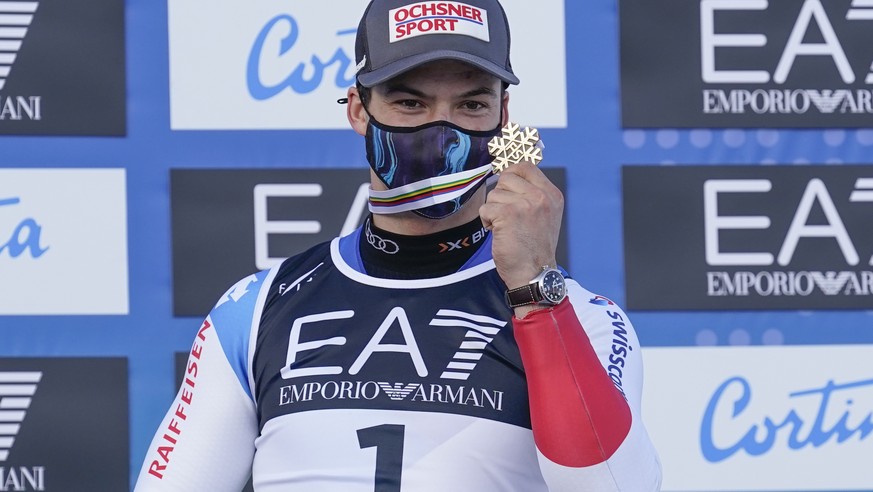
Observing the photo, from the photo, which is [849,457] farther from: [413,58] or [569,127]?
[413,58]

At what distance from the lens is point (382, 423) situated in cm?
139

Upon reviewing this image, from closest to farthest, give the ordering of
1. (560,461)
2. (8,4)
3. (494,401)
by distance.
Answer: (560,461) → (494,401) → (8,4)

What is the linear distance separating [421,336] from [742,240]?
1302 millimetres

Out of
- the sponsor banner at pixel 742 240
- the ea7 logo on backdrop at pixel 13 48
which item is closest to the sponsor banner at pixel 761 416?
the sponsor banner at pixel 742 240

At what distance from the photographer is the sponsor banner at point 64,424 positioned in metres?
2.37

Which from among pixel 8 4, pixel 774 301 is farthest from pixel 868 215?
pixel 8 4

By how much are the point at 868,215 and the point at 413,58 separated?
1532 mm

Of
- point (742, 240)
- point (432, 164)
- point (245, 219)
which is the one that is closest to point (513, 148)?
point (432, 164)

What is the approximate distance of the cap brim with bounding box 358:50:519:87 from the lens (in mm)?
1419

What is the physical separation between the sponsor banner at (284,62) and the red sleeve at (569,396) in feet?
4.17

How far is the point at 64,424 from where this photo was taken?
94.0 inches

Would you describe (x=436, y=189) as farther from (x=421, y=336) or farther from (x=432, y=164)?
(x=421, y=336)

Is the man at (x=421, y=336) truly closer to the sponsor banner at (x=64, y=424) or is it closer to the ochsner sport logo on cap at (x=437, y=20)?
the ochsner sport logo on cap at (x=437, y=20)

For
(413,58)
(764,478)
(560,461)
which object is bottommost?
(764,478)
